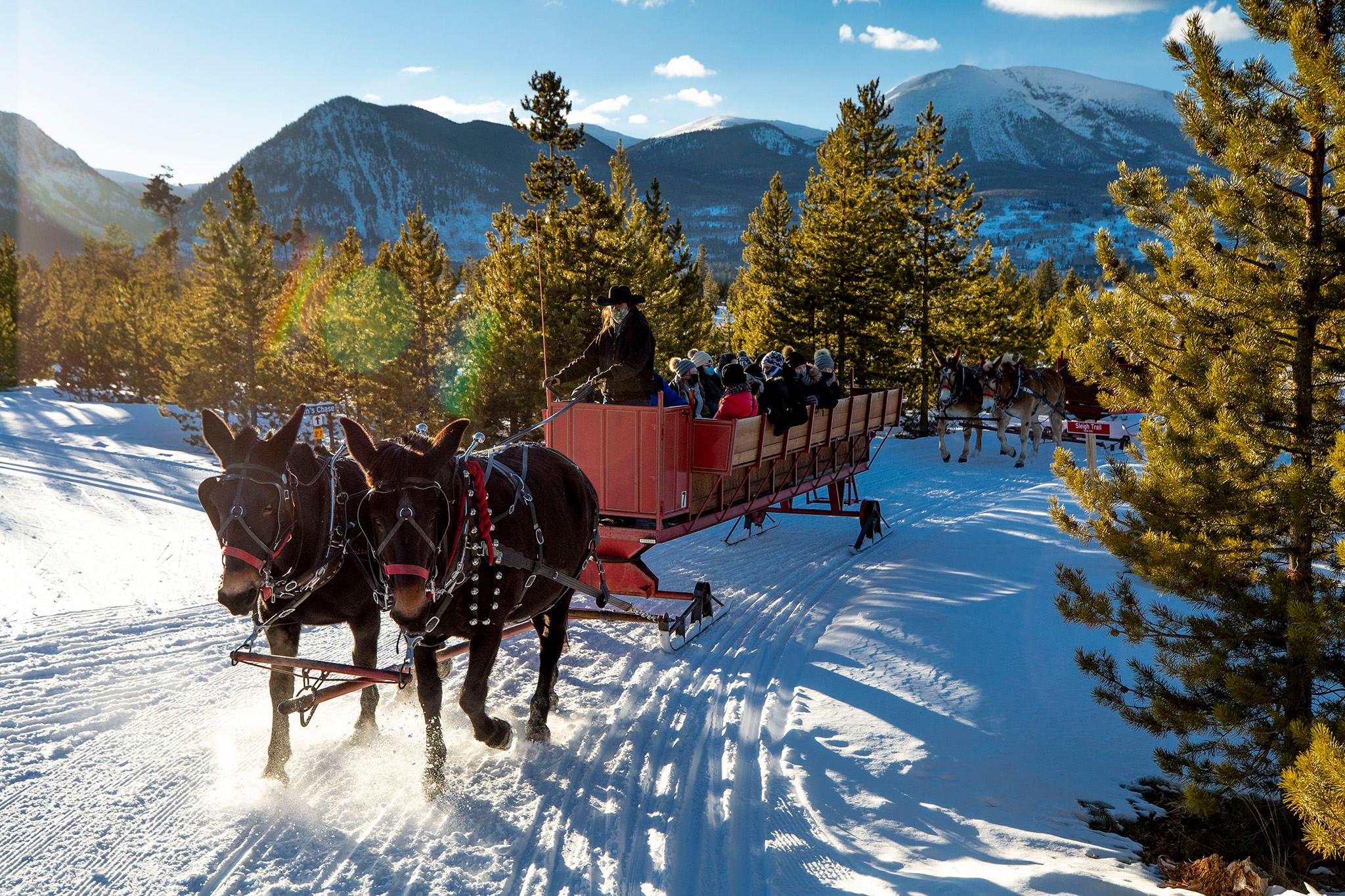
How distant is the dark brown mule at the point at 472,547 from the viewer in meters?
3.85

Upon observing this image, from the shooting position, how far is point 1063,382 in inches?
784

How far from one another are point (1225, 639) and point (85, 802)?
6015 mm

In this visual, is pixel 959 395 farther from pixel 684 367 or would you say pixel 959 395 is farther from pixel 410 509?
pixel 410 509

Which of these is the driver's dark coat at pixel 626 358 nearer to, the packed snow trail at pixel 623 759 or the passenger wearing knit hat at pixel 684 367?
the passenger wearing knit hat at pixel 684 367

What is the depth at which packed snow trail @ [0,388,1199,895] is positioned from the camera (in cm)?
382

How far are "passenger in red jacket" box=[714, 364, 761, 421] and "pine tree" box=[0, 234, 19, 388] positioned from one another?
4916 centimetres

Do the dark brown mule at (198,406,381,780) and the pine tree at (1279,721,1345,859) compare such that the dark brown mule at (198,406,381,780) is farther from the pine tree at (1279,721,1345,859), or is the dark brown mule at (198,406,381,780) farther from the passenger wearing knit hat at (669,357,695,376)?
the passenger wearing knit hat at (669,357,695,376)

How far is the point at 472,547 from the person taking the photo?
4324 mm

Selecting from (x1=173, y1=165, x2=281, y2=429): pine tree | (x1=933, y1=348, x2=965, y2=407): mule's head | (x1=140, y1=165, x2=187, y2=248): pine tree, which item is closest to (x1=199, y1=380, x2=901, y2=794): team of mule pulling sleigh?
(x1=933, y1=348, x2=965, y2=407): mule's head

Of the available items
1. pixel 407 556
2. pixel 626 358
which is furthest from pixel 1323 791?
pixel 626 358

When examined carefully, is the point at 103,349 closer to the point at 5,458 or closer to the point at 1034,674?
the point at 5,458

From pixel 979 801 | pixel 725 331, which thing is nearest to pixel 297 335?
pixel 725 331

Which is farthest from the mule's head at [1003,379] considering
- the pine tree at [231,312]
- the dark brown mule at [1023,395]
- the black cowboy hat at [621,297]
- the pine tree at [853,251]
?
the pine tree at [231,312]

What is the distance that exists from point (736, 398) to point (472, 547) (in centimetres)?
427
